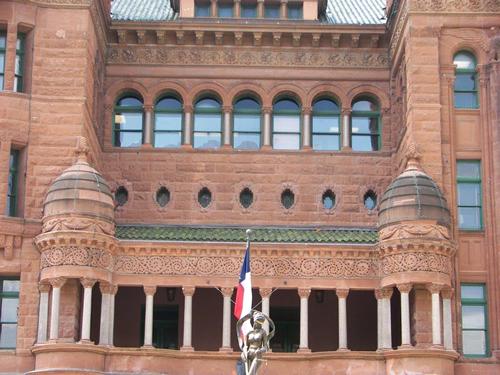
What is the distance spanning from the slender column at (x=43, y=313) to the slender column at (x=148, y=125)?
24.9 ft

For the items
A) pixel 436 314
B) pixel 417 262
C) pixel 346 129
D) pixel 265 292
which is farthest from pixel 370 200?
pixel 436 314

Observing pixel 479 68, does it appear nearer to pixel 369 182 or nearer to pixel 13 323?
pixel 369 182

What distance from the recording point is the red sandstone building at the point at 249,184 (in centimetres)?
3412

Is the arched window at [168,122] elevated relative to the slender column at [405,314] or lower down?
elevated

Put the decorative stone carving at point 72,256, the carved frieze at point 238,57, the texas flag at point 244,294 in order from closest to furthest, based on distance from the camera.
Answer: the texas flag at point 244,294, the decorative stone carving at point 72,256, the carved frieze at point 238,57

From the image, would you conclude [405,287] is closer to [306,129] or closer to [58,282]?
[306,129]

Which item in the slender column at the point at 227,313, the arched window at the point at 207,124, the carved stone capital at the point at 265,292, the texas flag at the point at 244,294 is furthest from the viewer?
the arched window at the point at 207,124

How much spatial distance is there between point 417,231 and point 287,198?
668 centimetres

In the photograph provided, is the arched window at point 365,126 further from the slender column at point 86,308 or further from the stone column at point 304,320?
the slender column at point 86,308

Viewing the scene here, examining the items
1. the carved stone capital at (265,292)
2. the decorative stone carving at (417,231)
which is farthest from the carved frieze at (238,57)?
the carved stone capital at (265,292)

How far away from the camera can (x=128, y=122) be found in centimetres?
4072

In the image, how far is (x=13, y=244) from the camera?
34.8 m

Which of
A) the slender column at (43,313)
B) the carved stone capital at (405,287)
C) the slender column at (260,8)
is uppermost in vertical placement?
the slender column at (260,8)

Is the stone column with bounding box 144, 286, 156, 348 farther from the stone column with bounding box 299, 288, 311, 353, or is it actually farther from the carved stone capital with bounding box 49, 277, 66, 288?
the stone column with bounding box 299, 288, 311, 353
